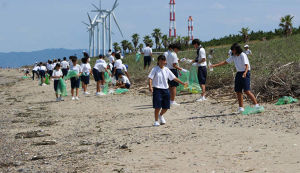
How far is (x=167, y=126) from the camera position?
10.3 m

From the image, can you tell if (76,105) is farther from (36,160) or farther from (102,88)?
(36,160)

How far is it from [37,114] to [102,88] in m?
4.93

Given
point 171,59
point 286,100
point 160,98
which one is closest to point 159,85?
point 160,98

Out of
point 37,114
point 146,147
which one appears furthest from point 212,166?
point 37,114

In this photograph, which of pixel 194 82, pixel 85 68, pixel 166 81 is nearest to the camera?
pixel 166 81

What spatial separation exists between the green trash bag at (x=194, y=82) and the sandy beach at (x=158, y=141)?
1.88 meters

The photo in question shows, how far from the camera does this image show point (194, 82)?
54.2 feet

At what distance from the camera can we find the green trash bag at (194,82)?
53.2ft

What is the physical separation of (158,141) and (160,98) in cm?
151

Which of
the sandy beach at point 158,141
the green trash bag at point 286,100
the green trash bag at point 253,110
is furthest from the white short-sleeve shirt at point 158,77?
the green trash bag at point 286,100

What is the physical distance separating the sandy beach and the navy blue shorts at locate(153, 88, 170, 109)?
0.49 m

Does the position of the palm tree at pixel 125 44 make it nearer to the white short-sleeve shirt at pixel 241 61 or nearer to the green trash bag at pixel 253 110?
the green trash bag at pixel 253 110

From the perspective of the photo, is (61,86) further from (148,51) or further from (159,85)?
(159,85)

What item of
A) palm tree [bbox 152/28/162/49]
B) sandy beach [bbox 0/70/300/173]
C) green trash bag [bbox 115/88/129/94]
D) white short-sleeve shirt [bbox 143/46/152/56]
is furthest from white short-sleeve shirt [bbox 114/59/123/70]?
palm tree [bbox 152/28/162/49]
